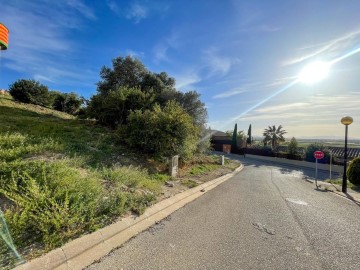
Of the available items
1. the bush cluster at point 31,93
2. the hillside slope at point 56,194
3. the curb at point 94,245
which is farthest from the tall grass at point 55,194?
the bush cluster at point 31,93

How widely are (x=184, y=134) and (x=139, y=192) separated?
435 centimetres

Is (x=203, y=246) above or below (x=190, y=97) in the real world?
below

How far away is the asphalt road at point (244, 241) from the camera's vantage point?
2920 mm

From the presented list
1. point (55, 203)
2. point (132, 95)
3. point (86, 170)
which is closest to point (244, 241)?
point (55, 203)

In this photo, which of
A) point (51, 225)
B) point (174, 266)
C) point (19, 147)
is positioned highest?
point (19, 147)

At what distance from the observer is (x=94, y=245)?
3.08 m

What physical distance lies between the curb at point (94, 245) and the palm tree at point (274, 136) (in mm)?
43151

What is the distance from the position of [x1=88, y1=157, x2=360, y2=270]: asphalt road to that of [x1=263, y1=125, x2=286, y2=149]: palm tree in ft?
133

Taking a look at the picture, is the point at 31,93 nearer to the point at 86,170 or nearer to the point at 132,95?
the point at 132,95

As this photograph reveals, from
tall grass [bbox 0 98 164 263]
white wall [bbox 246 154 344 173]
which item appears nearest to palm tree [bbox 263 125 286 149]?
white wall [bbox 246 154 344 173]

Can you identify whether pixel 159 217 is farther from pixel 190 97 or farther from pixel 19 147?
pixel 190 97

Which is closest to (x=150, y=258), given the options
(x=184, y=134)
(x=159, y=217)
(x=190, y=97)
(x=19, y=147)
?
(x=159, y=217)

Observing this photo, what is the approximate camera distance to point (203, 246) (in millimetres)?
3354

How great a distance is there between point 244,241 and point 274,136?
43.8 meters
